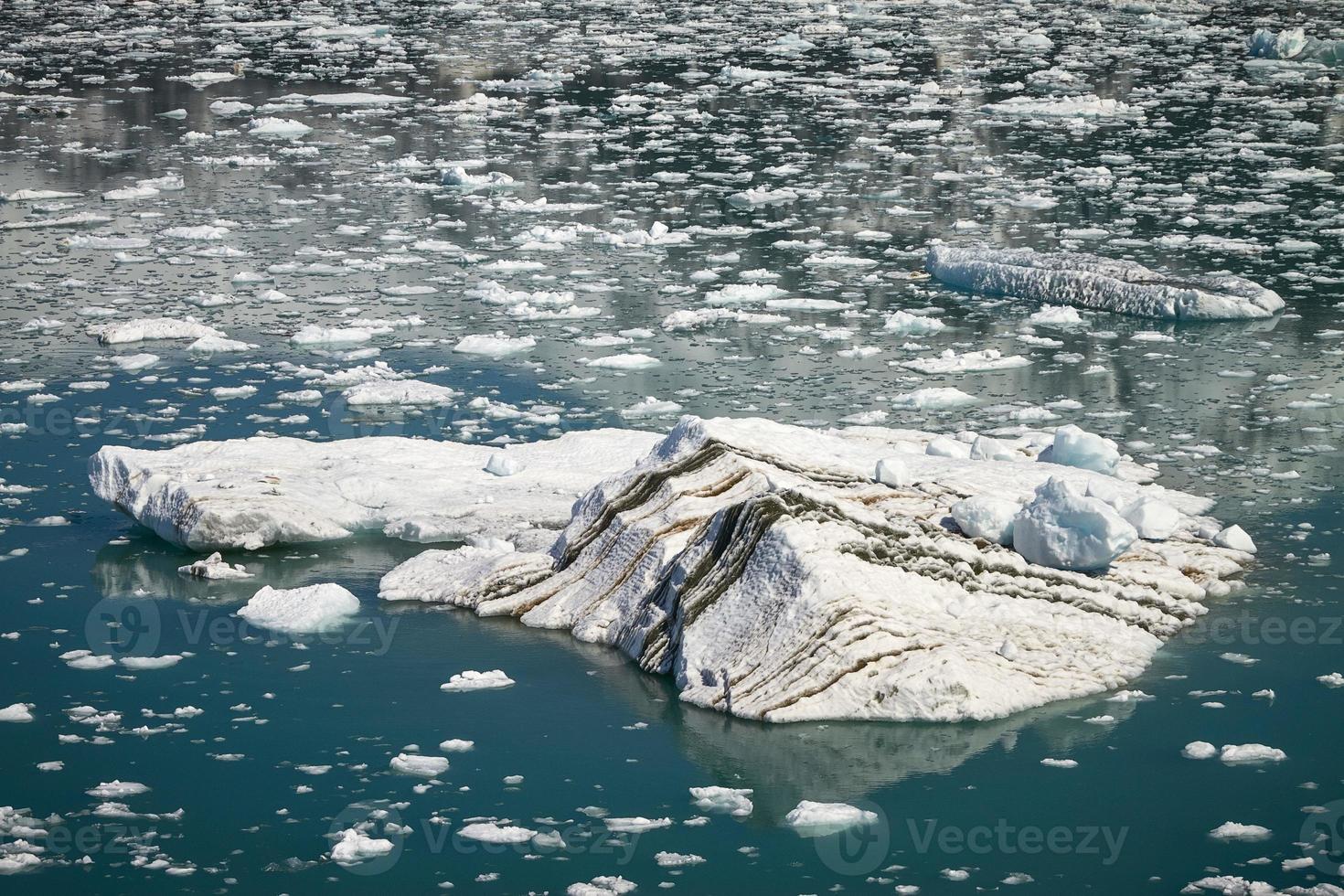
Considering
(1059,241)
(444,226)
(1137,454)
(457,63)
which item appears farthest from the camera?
(457,63)

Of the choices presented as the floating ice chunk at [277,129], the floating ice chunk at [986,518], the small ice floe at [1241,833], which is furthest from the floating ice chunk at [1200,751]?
the floating ice chunk at [277,129]

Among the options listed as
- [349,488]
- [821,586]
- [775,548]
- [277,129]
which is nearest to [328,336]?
[349,488]

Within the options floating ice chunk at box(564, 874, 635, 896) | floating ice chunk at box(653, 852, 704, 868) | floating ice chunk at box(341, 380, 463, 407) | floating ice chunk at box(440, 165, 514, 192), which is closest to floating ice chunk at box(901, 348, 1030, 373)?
floating ice chunk at box(341, 380, 463, 407)

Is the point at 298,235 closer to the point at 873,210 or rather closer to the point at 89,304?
the point at 89,304

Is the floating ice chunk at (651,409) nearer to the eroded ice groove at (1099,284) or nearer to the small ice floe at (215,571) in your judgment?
the small ice floe at (215,571)

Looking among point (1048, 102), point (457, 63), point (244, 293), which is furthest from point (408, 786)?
point (457, 63)

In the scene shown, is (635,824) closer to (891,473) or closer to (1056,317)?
(891,473)
